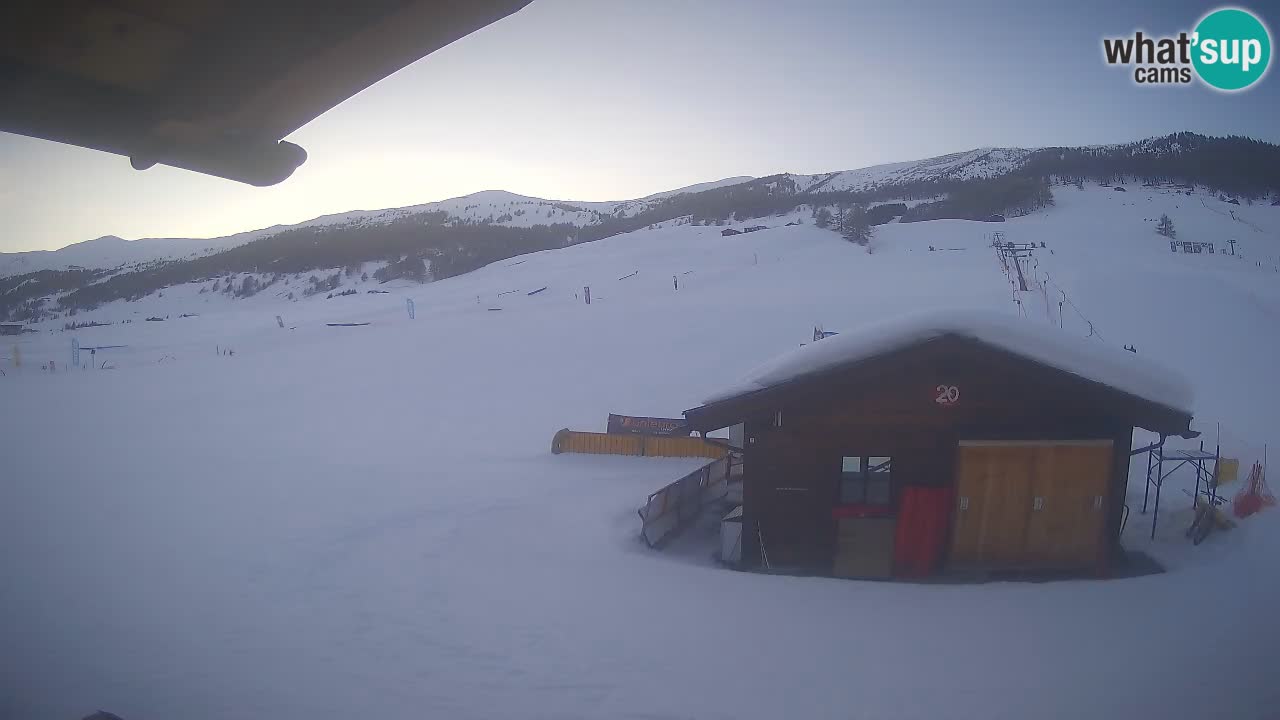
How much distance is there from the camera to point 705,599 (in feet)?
32.3

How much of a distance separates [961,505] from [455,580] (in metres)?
8.50

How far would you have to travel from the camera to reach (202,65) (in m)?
1.92

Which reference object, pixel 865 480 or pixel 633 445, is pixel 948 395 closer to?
pixel 865 480

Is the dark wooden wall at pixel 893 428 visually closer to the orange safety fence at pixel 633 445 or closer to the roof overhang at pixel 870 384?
the roof overhang at pixel 870 384

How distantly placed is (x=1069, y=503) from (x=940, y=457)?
2.26 meters

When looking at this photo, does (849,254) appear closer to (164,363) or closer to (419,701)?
(164,363)

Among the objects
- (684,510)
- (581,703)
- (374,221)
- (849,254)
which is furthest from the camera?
(374,221)

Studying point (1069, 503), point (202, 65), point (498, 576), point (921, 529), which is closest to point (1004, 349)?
point (1069, 503)

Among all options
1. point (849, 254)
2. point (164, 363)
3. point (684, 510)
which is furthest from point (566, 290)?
point (684, 510)

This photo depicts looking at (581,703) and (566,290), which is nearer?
(581,703)

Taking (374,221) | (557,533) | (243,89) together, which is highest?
(374,221)

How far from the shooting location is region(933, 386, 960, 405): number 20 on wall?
36.7 feet

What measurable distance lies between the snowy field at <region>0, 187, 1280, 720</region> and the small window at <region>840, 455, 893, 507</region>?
1541mm

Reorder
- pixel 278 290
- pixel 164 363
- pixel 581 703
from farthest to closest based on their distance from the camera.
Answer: pixel 278 290 < pixel 164 363 < pixel 581 703
